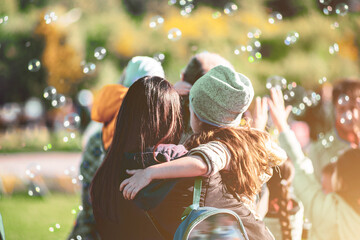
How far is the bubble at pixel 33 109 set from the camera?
10.9 metres

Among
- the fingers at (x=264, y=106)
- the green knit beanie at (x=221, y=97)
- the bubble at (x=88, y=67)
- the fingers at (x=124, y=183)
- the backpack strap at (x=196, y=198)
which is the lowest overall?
the backpack strap at (x=196, y=198)

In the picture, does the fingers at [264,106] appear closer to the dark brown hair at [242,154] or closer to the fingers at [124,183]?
the dark brown hair at [242,154]

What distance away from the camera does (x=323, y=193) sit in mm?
2307

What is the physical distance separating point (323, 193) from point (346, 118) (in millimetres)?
602

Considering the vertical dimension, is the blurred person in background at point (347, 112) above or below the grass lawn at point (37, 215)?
above

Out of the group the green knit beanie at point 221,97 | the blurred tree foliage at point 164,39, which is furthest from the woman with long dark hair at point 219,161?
the blurred tree foliage at point 164,39

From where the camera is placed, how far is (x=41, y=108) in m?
11.3

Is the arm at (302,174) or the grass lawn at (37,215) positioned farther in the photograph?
the grass lawn at (37,215)

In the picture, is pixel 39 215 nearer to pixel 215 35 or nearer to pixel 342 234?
pixel 342 234

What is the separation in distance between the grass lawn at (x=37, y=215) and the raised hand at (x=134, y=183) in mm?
2919

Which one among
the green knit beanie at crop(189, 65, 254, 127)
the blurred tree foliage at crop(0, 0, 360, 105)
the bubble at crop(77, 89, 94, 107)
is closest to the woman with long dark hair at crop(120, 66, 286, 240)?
the green knit beanie at crop(189, 65, 254, 127)

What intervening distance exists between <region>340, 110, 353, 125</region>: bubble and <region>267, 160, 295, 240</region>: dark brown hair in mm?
638

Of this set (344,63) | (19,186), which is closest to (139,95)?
(19,186)

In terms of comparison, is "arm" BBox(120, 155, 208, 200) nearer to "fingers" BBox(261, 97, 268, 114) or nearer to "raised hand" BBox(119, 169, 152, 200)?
"raised hand" BBox(119, 169, 152, 200)
